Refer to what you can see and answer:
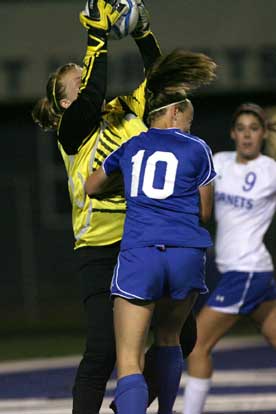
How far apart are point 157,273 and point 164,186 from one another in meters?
0.42

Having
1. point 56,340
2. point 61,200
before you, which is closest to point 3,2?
point 61,200

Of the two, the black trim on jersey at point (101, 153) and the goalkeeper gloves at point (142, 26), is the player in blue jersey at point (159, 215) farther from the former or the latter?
the goalkeeper gloves at point (142, 26)

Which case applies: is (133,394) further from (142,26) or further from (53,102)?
(142,26)

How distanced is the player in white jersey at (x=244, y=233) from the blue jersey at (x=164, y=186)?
6.56 feet

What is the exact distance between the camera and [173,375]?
267 inches

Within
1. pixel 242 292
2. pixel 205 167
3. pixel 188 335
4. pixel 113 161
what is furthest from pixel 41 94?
pixel 205 167

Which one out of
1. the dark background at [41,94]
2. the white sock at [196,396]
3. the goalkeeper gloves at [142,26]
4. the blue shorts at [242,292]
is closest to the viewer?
the goalkeeper gloves at [142,26]

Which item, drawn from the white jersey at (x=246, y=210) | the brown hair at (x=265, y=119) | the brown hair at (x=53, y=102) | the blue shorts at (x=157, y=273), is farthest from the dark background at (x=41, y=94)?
the blue shorts at (x=157, y=273)

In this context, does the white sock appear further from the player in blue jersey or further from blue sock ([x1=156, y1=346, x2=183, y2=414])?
the player in blue jersey

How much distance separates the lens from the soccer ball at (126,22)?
22.3ft

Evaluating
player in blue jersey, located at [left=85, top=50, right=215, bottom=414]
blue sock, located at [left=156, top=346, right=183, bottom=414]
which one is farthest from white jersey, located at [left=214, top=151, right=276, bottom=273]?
player in blue jersey, located at [left=85, top=50, right=215, bottom=414]

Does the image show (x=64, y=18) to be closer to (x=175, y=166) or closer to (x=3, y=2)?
(x=3, y=2)

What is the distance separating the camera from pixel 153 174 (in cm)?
631

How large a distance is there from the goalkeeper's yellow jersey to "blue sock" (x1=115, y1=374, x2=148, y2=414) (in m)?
0.83
